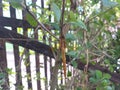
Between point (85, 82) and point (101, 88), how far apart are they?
257 millimetres

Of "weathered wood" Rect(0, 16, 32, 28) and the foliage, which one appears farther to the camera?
"weathered wood" Rect(0, 16, 32, 28)

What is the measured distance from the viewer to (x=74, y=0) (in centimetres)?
122

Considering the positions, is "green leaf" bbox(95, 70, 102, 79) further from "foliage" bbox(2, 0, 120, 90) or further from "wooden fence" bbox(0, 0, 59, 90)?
"wooden fence" bbox(0, 0, 59, 90)

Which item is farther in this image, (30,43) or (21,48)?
(21,48)

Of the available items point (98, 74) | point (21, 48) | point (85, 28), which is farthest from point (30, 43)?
point (21, 48)

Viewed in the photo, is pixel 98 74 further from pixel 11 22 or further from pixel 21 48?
pixel 21 48

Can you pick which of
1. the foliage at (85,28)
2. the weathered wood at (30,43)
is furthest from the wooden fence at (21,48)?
the foliage at (85,28)

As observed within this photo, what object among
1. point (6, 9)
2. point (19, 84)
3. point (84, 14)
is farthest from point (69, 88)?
point (6, 9)

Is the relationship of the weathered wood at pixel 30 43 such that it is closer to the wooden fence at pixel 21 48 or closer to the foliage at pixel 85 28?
the wooden fence at pixel 21 48

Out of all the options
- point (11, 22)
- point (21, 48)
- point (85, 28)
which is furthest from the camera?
point (21, 48)

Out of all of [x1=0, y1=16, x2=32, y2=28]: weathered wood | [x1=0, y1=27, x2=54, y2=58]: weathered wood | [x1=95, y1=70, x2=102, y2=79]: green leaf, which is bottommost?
[x1=95, y1=70, x2=102, y2=79]: green leaf

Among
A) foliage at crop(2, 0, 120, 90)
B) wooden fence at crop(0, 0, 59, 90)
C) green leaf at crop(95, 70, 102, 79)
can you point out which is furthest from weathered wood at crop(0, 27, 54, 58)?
green leaf at crop(95, 70, 102, 79)

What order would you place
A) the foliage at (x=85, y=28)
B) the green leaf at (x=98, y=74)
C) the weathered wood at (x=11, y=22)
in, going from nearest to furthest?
the foliage at (x=85, y=28)
the green leaf at (x=98, y=74)
the weathered wood at (x=11, y=22)

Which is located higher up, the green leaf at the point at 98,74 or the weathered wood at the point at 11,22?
the weathered wood at the point at 11,22
